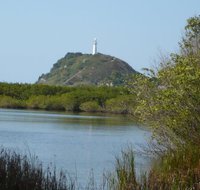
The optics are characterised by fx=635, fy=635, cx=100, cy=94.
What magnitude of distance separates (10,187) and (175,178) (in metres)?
2.66

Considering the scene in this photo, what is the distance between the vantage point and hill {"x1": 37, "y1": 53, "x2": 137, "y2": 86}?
530ft

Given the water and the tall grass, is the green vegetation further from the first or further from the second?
the tall grass

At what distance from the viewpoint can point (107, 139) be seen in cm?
3306

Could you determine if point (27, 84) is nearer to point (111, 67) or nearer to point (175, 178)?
A: point (111, 67)

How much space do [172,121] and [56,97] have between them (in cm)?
7411

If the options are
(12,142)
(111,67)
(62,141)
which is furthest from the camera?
(111,67)

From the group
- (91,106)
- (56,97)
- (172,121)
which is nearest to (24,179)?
(172,121)

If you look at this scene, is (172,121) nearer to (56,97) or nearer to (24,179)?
(24,179)

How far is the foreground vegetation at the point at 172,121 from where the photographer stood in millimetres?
9516

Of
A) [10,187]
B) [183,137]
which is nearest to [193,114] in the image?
[183,137]

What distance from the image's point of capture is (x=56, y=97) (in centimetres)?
8738

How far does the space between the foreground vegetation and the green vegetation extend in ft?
204

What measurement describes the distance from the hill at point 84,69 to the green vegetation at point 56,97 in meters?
60.9

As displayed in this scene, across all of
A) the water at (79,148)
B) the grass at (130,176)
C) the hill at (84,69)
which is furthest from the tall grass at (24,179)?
the hill at (84,69)
